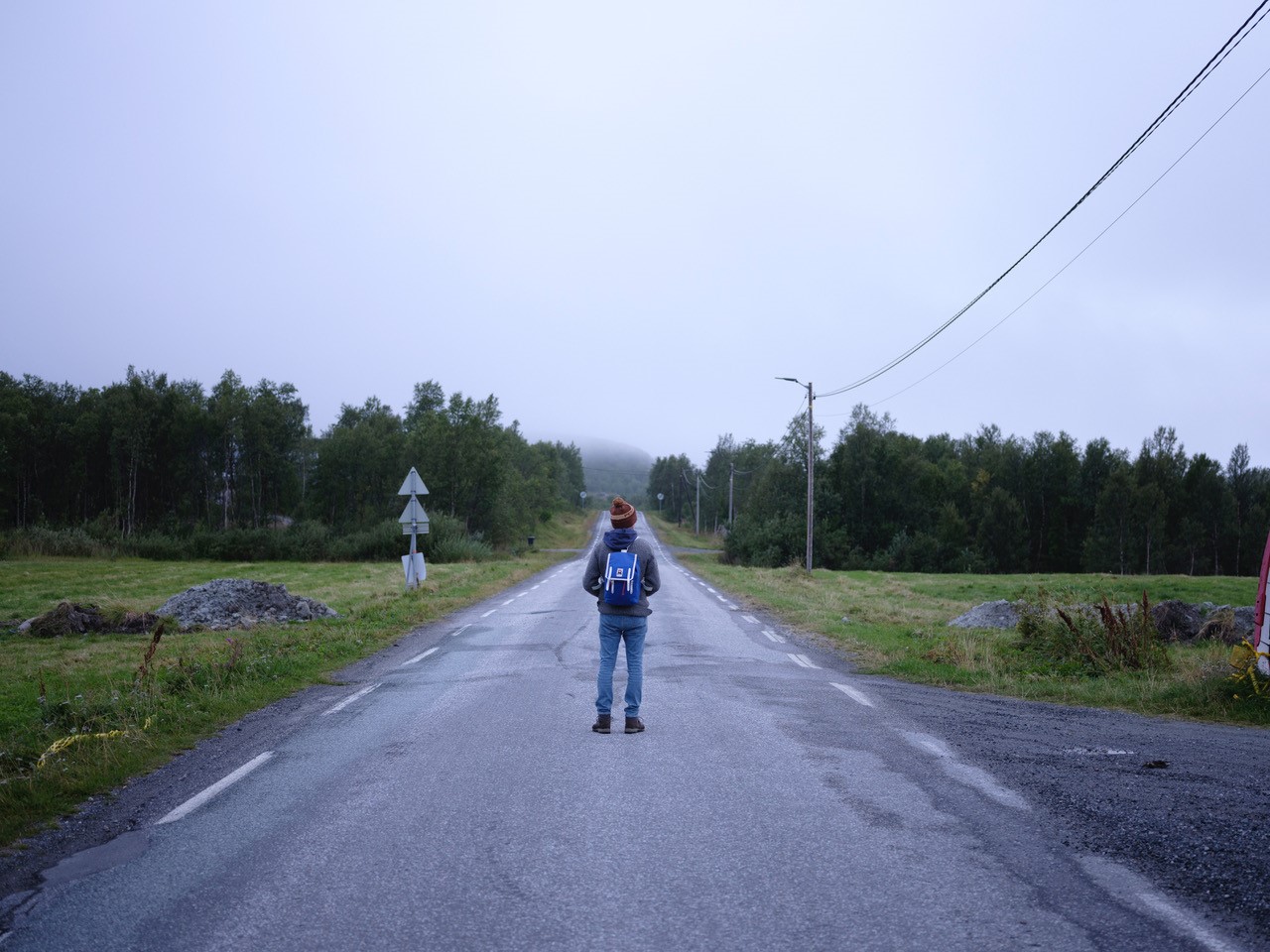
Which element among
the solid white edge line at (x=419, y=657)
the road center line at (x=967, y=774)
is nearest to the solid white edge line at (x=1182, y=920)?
the road center line at (x=967, y=774)

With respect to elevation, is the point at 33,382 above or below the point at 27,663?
above

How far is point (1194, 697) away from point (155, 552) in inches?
1940

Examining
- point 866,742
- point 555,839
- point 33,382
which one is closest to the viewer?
point 555,839

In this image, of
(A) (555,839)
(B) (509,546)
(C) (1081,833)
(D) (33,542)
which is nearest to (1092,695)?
(C) (1081,833)

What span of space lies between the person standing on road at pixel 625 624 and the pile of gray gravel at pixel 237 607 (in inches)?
440

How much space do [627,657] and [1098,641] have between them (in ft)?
25.4

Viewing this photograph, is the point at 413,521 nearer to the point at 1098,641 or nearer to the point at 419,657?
the point at 419,657

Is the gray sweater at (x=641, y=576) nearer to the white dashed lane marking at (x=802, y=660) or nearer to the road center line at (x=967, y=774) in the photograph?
the road center line at (x=967, y=774)

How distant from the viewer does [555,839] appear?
4.46m

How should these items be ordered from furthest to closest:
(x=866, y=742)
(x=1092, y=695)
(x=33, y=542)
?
(x=33, y=542) → (x=1092, y=695) → (x=866, y=742)

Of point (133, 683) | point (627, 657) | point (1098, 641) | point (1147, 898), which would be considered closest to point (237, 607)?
point (133, 683)

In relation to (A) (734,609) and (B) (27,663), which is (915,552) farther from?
(B) (27,663)

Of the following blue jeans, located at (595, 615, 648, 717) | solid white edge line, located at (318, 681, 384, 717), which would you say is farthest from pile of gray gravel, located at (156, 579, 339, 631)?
blue jeans, located at (595, 615, 648, 717)

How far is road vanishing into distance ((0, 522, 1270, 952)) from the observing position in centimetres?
346
